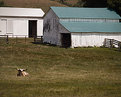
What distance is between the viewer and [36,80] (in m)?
20.6

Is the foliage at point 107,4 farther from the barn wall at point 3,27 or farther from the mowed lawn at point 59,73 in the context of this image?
the barn wall at point 3,27

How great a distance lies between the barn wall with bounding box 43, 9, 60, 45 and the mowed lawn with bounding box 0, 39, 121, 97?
20.6 feet

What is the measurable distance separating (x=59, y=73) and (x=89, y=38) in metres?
20.7

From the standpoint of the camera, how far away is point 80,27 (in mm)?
45406

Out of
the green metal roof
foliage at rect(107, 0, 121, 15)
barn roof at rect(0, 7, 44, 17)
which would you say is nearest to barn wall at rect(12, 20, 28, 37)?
barn roof at rect(0, 7, 44, 17)

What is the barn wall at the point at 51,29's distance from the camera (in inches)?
1865

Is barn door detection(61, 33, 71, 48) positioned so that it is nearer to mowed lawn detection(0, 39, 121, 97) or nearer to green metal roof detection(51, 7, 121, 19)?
green metal roof detection(51, 7, 121, 19)

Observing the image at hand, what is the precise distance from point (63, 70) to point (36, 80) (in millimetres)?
5766

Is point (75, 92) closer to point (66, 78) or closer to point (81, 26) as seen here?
point (66, 78)

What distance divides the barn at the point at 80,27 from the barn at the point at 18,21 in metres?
10.0

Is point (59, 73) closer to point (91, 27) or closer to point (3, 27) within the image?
point (91, 27)

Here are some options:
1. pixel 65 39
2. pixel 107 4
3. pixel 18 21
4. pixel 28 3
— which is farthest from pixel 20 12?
pixel 28 3

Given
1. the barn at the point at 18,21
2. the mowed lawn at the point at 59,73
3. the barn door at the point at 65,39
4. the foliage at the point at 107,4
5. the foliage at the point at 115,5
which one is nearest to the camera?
the mowed lawn at the point at 59,73

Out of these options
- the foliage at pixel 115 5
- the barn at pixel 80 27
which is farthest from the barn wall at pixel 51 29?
the foliage at pixel 115 5
